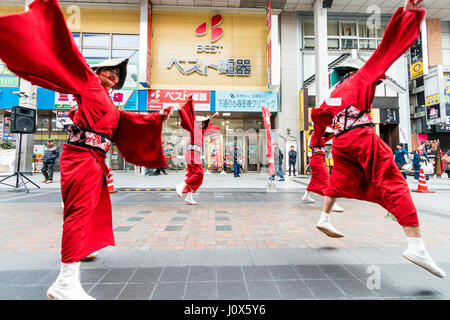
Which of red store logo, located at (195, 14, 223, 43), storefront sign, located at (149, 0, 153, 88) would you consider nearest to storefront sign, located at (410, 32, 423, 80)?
red store logo, located at (195, 14, 223, 43)

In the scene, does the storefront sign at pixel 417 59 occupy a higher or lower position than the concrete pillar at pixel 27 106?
higher

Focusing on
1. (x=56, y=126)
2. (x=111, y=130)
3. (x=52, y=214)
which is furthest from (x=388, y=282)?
(x=56, y=126)

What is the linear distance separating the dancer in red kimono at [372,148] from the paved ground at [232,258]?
0.37m

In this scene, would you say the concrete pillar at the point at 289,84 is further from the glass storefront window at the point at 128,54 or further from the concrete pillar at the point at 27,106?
the concrete pillar at the point at 27,106

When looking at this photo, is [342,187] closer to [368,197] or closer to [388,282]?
[368,197]

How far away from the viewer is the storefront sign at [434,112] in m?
13.4

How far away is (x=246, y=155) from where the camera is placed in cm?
1636

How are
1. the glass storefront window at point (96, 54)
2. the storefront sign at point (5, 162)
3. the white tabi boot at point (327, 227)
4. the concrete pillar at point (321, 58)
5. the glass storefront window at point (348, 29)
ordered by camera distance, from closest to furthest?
the white tabi boot at point (327, 227), the storefront sign at point (5, 162), the concrete pillar at point (321, 58), the glass storefront window at point (96, 54), the glass storefront window at point (348, 29)

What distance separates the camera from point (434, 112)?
13.6 m

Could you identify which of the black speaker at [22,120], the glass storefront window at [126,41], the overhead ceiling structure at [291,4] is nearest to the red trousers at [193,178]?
the black speaker at [22,120]

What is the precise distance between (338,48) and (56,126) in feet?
65.1

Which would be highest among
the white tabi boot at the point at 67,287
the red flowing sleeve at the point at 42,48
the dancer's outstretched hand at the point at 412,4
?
the dancer's outstretched hand at the point at 412,4

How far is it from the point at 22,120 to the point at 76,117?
24.1 ft

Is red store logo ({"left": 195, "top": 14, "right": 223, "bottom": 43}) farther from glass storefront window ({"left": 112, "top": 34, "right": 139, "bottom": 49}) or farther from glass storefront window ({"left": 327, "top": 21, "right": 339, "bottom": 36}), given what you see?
glass storefront window ({"left": 327, "top": 21, "right": 339, "bottom": 36})
